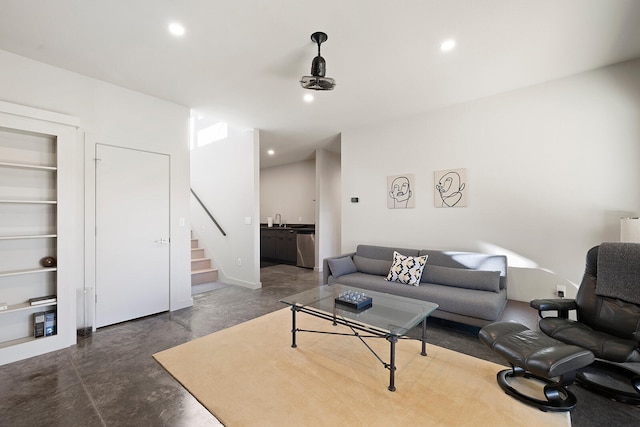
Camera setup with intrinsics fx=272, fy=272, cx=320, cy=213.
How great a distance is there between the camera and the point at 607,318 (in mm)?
2182

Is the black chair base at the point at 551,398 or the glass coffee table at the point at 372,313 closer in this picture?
the black chair base at the point at 551,398

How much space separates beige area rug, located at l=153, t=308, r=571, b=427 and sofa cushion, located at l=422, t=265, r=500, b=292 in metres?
1.02

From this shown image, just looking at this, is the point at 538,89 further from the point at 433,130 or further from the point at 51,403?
the point at 51,403

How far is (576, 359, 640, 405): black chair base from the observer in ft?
6.26

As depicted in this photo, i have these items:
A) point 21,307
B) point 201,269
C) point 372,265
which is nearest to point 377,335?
point 372,265

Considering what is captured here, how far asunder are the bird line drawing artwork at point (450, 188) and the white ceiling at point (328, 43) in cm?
102

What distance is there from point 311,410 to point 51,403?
6.03 ft

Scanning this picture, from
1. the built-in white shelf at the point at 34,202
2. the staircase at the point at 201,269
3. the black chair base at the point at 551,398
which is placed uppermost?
the built-in white shelf at the point at 34,202

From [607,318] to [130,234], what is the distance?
489 cm

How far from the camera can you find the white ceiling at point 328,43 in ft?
6.89

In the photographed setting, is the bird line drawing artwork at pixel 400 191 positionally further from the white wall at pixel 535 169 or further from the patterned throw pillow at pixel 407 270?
the patterned throw pillow at pixel 407 270

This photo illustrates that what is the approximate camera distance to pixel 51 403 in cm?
192

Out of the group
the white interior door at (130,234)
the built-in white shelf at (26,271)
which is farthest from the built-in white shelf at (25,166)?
the built-in white shelf at (26,271)

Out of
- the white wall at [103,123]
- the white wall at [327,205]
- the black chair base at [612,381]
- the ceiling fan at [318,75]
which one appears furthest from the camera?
the white wall at [327,205]
